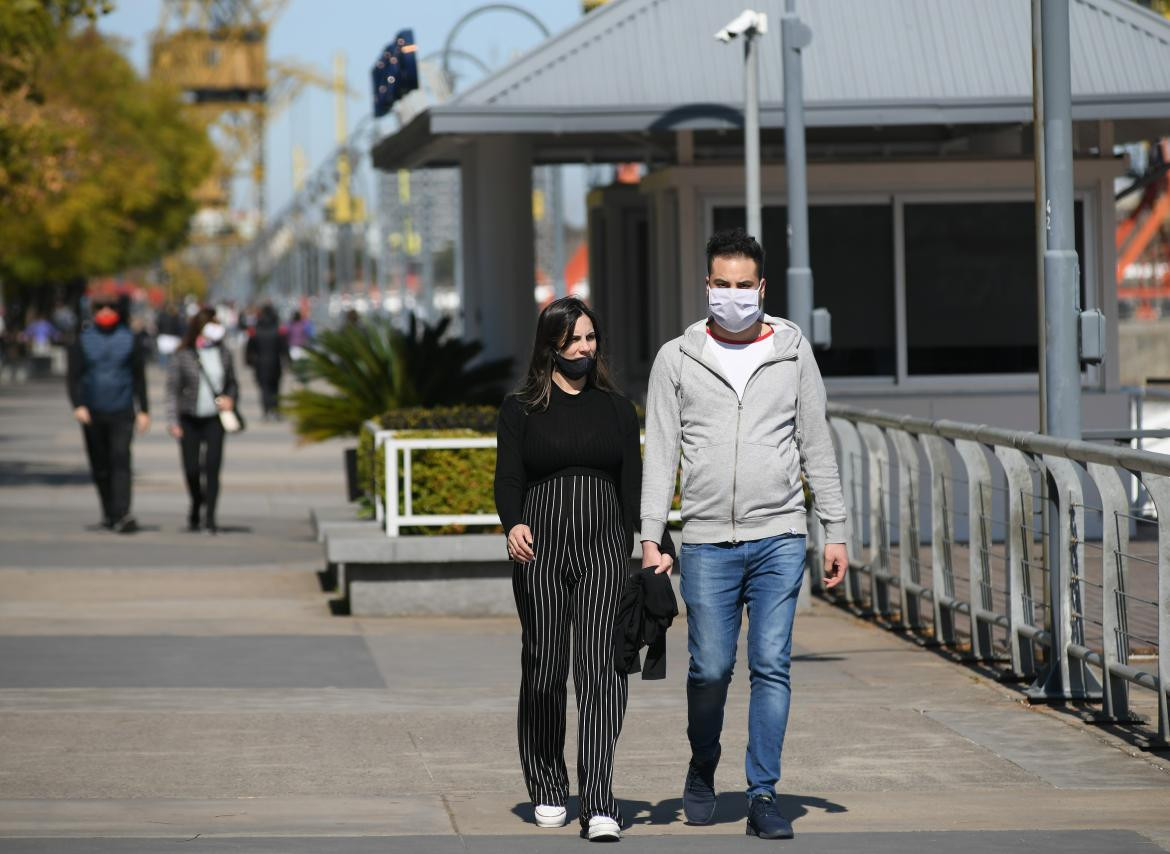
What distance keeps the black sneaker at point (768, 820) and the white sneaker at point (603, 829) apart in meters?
0.42

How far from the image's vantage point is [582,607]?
6711mm

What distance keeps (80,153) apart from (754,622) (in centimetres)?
2684

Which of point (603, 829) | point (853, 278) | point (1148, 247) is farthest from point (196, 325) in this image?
point (1148, 247)

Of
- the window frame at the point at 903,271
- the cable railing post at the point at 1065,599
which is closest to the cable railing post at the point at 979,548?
the cable railing post at the point at 1065,599

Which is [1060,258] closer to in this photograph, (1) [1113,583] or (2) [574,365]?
(1) [1113,583]

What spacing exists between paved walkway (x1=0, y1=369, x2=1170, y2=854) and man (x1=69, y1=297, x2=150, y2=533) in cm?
367

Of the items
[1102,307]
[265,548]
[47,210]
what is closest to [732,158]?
[1102,307]

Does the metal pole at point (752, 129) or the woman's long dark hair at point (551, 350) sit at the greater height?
the metal pole at point (752, 129)

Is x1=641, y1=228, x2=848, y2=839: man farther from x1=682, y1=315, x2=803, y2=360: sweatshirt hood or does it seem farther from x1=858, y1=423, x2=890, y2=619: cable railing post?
x1=858, y1=423, x2=890, y2=619: cable railing post

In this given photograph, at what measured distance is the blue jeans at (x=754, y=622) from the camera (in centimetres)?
663

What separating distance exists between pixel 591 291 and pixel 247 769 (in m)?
12.9

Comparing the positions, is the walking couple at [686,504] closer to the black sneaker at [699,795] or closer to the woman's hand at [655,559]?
the woman's hand at [655,559]

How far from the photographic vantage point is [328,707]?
925 cm

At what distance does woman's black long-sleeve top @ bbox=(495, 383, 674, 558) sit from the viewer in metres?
6.70
